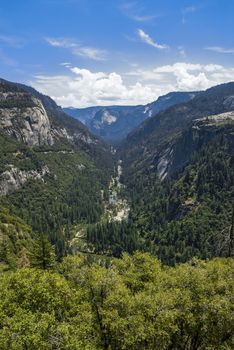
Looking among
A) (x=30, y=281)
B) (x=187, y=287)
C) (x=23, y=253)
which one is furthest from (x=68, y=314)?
(x=23, y=253)

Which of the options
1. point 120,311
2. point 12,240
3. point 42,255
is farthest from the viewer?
point 12,240

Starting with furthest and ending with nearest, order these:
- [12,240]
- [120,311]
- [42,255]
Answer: [12,240], [42,255], [120,311]

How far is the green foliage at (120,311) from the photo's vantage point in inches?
1536

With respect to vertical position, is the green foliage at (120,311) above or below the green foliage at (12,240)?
above

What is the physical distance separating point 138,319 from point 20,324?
1422cm

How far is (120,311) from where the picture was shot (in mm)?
45969

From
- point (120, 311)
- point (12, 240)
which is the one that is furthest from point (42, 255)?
point (12, 240)

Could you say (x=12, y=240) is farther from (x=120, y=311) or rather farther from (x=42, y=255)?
(x=120, y=311)

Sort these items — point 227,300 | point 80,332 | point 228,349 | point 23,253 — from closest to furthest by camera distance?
point 80,332
point 228,349
point 227,300
point 23,253

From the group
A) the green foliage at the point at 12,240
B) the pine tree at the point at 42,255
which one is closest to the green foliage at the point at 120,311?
the pine tree at the point at 42,255

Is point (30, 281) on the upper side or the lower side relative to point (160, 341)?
upper

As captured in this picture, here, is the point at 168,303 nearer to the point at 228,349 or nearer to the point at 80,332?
the point at 228,349

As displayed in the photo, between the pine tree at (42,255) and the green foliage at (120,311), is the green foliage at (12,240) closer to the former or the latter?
the pine tree at (42,255)

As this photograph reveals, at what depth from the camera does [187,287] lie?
49.4m
